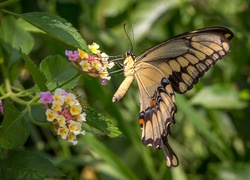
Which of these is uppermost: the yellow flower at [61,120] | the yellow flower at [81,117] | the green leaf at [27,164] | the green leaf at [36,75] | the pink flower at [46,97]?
the green leaf at [36,75]

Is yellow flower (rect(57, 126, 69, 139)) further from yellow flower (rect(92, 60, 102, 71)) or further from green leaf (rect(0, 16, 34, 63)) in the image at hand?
green leaf (rect(0, 16, 34, 63))

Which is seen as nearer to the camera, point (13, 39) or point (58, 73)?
point (58, 73)

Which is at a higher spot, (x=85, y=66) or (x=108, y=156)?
(x=108, y=156)

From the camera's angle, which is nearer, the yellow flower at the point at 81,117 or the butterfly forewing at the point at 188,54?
the yellow flower at the point at 81,117

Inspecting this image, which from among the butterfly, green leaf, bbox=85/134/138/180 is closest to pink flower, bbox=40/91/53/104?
the butterfly

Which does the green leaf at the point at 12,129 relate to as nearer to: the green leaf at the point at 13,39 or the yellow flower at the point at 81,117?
the yellow flower at the point at 81,117

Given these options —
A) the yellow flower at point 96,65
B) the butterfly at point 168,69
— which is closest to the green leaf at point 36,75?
the yellow flower at point 96,65

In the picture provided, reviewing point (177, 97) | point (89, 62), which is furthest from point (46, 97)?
point (177, 97)

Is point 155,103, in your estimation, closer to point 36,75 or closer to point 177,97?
point 36,75
